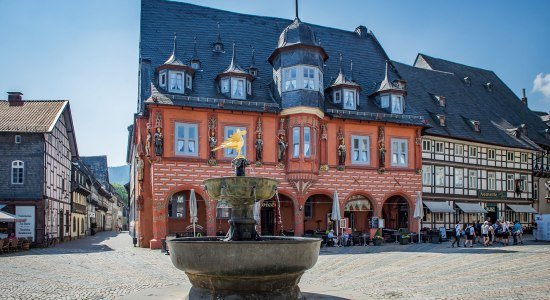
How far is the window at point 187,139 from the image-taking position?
3033cm

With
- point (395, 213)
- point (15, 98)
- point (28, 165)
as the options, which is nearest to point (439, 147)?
point (395, 213)

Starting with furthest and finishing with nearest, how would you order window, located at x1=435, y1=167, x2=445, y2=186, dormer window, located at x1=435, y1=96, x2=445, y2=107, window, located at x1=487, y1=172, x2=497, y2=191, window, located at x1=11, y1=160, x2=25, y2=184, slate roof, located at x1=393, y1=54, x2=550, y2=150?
dormer window, located at x1=435, y1=96, x2=445, y2=107
window, located at x1=487, y1=172, x2=497, y2=191
slate roof, located at x1=393, y1=54, x2=550, y2=150
window, located at x1=435, y1=167, x2=445, y2=186
window, located at x1=11, y1=160, x2=25, y2=184

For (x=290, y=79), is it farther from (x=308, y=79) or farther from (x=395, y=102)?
(x=395, y=102)

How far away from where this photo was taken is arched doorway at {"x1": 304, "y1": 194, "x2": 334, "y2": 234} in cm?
3550

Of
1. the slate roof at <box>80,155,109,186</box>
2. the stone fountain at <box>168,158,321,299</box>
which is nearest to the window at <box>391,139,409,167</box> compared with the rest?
the stone fountain at <box>168,158,321,299</box>

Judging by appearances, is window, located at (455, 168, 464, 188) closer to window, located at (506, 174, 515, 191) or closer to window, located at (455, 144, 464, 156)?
window, located at (455, 144, 464, 156)

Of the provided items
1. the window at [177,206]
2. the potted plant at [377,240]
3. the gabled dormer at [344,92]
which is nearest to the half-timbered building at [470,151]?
the gabled dormer at [344,92]

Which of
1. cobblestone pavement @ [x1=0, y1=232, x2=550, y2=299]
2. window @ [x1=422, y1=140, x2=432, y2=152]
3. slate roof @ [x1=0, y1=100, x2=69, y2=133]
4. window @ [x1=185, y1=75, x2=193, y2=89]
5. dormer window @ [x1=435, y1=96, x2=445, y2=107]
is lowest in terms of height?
cobblestone pavement @ [x1=0, y1=232, x2=550, y2=299]

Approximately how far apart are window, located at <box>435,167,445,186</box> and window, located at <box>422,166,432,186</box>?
64cm

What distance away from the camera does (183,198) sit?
31.8 metres

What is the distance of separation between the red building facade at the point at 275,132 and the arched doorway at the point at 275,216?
67 mm

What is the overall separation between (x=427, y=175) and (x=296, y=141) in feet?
44.1

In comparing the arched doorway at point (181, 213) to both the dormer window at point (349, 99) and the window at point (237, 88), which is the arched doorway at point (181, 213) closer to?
the window at point (237, 88)

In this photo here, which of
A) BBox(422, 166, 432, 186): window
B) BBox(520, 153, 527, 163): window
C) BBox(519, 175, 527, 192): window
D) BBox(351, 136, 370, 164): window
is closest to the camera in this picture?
BBox(351, 136, 370, 164): window
